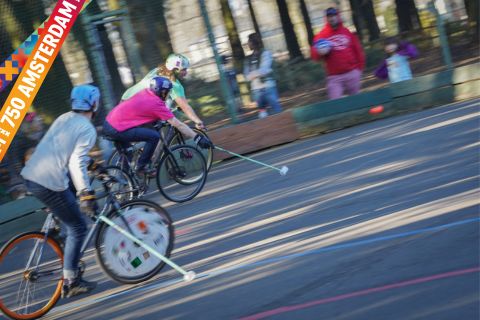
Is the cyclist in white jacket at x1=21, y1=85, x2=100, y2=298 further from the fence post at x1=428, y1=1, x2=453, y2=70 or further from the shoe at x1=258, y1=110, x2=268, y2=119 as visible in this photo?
the fence post at x1=428, y1=1, x2=453, y2=70

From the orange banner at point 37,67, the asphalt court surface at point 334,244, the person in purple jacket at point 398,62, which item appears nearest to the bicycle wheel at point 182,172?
the asphalt court surface at point 334,244

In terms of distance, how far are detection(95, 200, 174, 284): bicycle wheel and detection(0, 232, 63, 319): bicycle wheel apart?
0.42 meters

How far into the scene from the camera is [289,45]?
2861 cm

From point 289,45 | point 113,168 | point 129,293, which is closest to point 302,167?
point 113,168

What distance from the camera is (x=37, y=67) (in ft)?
47.1

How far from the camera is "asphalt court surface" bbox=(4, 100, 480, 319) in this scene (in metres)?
5.84

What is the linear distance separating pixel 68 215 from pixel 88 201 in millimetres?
259

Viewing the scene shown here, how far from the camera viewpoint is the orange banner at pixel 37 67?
13832mm

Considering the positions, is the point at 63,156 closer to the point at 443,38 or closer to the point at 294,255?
the point at 294,255

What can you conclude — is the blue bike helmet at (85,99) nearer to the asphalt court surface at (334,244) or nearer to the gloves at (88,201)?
the gloves at (88,201)

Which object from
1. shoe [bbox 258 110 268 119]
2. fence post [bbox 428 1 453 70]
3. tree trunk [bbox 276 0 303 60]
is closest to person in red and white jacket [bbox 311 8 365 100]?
shoe [bbox 258 110 268 119]

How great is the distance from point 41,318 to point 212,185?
568 cm

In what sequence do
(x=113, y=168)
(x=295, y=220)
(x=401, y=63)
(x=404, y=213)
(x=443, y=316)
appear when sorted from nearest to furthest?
(x=443, y=316) → (x=404, y=213) → (x=295, y=220) → (x=113, y=168) → (x=401, y=63)

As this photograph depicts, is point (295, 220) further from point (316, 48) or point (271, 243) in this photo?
Result: point (316, 48)
